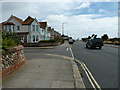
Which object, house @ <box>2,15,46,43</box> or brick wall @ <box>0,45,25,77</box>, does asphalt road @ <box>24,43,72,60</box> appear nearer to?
brick wall @ <box>0,45,25,77</box>

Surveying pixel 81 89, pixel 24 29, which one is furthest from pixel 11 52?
pixel 24 29

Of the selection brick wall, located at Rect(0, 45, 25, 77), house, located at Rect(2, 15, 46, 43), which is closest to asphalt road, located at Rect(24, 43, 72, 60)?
brick wall, located at Rect(0, 45, 25, 77)

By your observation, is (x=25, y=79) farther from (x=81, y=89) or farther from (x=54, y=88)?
(x=81, y=89)

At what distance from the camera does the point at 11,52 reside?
7.23 meters

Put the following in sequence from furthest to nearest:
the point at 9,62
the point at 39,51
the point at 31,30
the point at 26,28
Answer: the point at 26,28, the point at 31,30, the point at 39,51, the point at 9,62

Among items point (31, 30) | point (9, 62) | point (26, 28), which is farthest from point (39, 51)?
point (26, 28)

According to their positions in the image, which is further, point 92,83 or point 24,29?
point 24,29

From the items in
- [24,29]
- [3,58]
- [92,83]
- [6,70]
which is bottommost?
[92,83]

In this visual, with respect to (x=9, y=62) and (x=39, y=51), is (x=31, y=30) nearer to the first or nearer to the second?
(x=39, y=51)

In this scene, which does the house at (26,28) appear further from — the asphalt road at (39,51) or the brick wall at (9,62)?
the brick wall at (9,62)

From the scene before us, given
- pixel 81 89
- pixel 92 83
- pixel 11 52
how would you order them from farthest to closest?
pixel 11 52, pixel 92 83, pixel 81 89

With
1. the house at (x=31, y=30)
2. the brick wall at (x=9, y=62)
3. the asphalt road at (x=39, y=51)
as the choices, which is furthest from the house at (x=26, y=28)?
the brick wall at (x=9, y=62)

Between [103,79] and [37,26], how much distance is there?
1598 inches

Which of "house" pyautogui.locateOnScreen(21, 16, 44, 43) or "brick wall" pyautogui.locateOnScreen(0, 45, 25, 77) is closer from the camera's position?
"brick wall" pyautogui.locateOnScreen(0, 45, 25, 77)
